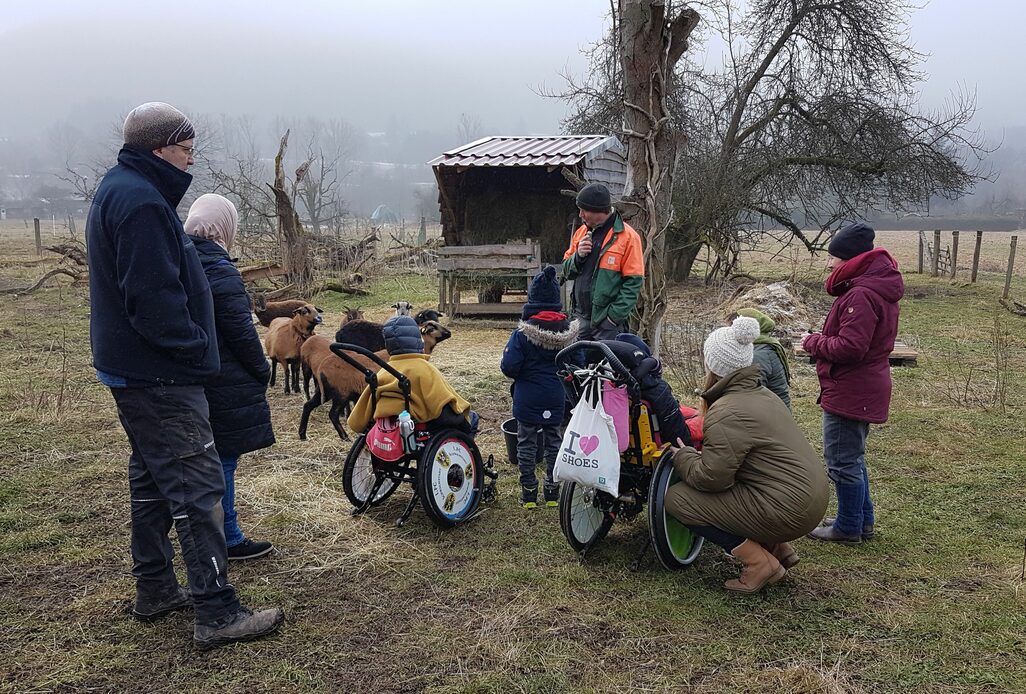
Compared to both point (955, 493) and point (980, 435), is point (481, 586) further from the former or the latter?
point (980, 435)

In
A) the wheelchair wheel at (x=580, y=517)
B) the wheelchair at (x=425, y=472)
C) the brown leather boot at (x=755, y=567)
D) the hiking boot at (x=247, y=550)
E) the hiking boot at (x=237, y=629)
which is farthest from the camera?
the wheelchair at (x=425, y=472)

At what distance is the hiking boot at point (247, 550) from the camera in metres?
3.87

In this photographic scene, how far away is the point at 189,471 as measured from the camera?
2.95 m

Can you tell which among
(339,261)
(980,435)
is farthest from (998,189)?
(980,435)

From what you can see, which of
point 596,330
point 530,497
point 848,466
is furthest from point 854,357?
point 530,497

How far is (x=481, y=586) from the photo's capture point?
3598 mm

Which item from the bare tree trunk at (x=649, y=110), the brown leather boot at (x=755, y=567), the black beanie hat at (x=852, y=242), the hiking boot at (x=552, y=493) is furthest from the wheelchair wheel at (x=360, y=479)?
the bare tree trunk at (x=649, y=110)

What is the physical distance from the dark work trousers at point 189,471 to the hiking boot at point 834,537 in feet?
10.0

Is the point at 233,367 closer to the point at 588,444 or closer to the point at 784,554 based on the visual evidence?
the point at 588,444

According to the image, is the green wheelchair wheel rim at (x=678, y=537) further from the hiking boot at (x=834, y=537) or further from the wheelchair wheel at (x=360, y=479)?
the wheelchair wheel at (x=360, y=479)

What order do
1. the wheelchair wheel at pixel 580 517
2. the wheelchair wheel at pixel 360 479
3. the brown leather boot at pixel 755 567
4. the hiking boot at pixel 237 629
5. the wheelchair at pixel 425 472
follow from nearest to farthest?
1. the hiking boot at pixel 237 629
2. the brown leather boot at pixel 755 567
3. the wheelchair wheel at pixel 580 517
4. the wheelchair at pixel 425 472
5. the wheelchair wheel at pixel 360 479

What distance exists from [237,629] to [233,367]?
117 cm

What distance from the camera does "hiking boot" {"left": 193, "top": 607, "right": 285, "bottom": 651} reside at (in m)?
3.00

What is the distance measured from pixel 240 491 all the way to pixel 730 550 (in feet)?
10.3
